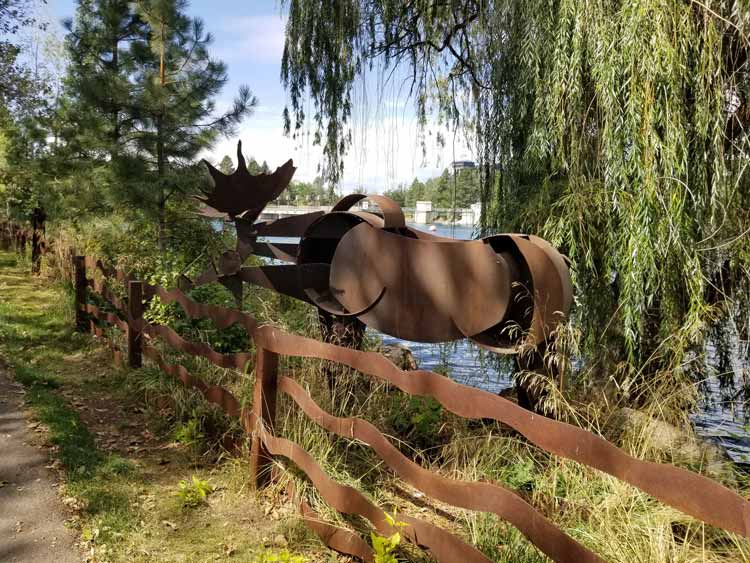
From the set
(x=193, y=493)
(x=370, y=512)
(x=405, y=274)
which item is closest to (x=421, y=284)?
(x=405, y=274)

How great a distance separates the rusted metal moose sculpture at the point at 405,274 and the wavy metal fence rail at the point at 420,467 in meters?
0.59

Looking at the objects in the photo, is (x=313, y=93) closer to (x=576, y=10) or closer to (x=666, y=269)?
(x=576, y=10)

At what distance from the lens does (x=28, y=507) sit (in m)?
3.24

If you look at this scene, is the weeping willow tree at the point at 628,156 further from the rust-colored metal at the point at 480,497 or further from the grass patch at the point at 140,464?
the grass patch at the point at 140,464

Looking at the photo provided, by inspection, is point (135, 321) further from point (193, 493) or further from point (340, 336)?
point (193, 493)

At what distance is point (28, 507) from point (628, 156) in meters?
4.12

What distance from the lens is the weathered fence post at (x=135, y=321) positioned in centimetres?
569

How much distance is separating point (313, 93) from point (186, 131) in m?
3.17

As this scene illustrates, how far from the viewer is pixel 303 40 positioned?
6473 millimetres

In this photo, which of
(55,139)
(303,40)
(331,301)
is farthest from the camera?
(55,139)

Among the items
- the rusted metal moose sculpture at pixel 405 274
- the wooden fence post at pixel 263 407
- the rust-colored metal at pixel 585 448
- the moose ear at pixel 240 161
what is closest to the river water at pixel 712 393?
the rusted metal moose sculpture at pixel 405 274

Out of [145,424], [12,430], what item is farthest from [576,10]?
[12,430]

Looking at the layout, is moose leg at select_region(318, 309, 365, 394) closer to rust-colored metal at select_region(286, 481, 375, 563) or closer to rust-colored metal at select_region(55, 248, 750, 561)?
rust-colored metal at select_region(55, 248, 750, 561)

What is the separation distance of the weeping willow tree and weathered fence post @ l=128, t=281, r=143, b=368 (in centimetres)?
333
